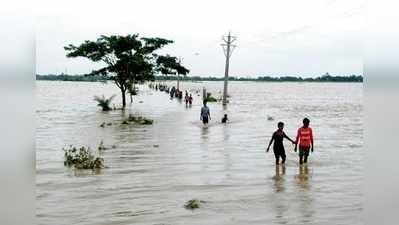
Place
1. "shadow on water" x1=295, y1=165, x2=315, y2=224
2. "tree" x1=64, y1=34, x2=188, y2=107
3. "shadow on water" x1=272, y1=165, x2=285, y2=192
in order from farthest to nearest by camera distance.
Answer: "tree" x1=64, y1=34, x2=188, y2=107 → "shadow on water" x1=272, y1=165, x2=285, y2=192 → "shadow on water" x1=295, y1=165, x2=315, y2=224

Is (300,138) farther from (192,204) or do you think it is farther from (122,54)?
(122,54)

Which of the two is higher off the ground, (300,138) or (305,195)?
(300,138)

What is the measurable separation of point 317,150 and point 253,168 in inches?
215

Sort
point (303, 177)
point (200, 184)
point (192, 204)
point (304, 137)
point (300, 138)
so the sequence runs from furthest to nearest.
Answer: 1. point (300, 138)
2. point (304, 137)
3. point (303, 177)
4. point (200, 184)
5. point (192, 204)

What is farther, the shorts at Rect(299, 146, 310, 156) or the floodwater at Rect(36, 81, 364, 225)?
the shorts at Rect(299, 146, 310, 156)

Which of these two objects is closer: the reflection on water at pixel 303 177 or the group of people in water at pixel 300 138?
the reflection on water at pixel 303 177

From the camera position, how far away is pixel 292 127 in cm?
3092

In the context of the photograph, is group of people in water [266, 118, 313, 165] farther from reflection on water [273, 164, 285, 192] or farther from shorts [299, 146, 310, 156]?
reflection on water [273, 164, 285, 192]

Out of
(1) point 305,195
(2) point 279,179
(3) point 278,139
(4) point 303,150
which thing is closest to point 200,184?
(2) point 279,179

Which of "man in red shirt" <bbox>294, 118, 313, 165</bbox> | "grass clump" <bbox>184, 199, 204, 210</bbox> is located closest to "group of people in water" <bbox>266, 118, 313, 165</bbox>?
"man in red shirt" <bbox>294, 118, 313, 165</bbox>

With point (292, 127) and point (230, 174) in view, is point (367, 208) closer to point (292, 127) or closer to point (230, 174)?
point (230, 174)

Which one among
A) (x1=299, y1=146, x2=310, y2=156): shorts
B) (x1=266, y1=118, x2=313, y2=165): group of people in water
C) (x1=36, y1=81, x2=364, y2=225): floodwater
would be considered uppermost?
(x1=266, y1=118, x2=313, y2=165): group of people in water

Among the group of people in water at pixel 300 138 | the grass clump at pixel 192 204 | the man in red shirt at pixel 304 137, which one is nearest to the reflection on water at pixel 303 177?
the group of people in water at pixel 300 138

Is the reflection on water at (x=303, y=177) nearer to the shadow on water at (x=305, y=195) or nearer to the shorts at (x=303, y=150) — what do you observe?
the shadow on water at (x=305, y=195)
